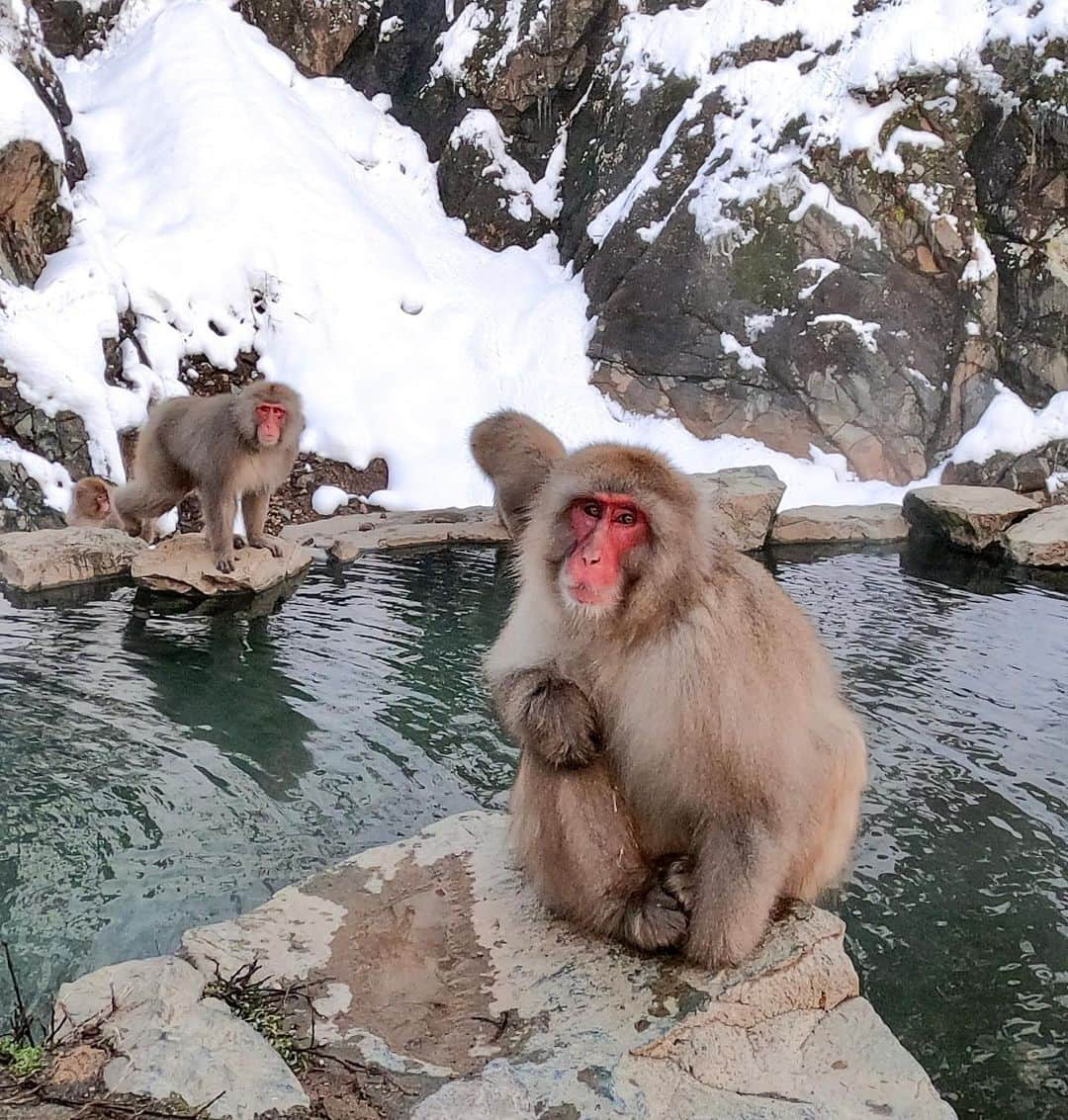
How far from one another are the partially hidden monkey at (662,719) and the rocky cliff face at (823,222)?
9606 mm

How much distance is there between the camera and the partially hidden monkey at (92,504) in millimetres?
8297

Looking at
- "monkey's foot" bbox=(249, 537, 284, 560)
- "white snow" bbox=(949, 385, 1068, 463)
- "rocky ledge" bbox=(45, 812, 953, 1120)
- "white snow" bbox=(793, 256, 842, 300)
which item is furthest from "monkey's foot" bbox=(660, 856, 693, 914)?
"white snow" bbox=(793, 256, 842, 300)

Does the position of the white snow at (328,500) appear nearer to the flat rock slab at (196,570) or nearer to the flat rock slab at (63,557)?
the flat rock slab at (63,557)

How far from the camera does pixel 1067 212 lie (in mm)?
11359

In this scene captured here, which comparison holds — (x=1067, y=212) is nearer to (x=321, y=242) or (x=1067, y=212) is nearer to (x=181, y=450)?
(x=321, y=242)

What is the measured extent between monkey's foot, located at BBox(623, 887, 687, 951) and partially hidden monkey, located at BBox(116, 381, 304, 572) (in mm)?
4733

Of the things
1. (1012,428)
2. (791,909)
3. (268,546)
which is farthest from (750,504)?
(791,909)

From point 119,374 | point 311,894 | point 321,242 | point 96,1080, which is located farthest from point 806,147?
point 96,1080

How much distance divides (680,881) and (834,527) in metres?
7.44

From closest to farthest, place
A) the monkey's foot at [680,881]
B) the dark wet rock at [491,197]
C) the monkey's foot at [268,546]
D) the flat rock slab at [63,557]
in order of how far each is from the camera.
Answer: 1. the monkey's foot at [680,881]
2. the flat rock slab at [63,557]
3. the monkey's foot at [268,546]
4. the dark wet rock at [491,197]

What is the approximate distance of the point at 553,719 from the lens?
83.2 inches

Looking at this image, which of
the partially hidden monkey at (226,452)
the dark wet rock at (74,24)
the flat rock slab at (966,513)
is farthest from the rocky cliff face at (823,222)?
the partially hidden monkey at (226,452)

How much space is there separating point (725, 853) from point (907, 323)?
10617 mm

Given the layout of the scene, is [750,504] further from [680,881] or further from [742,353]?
[680,881]
